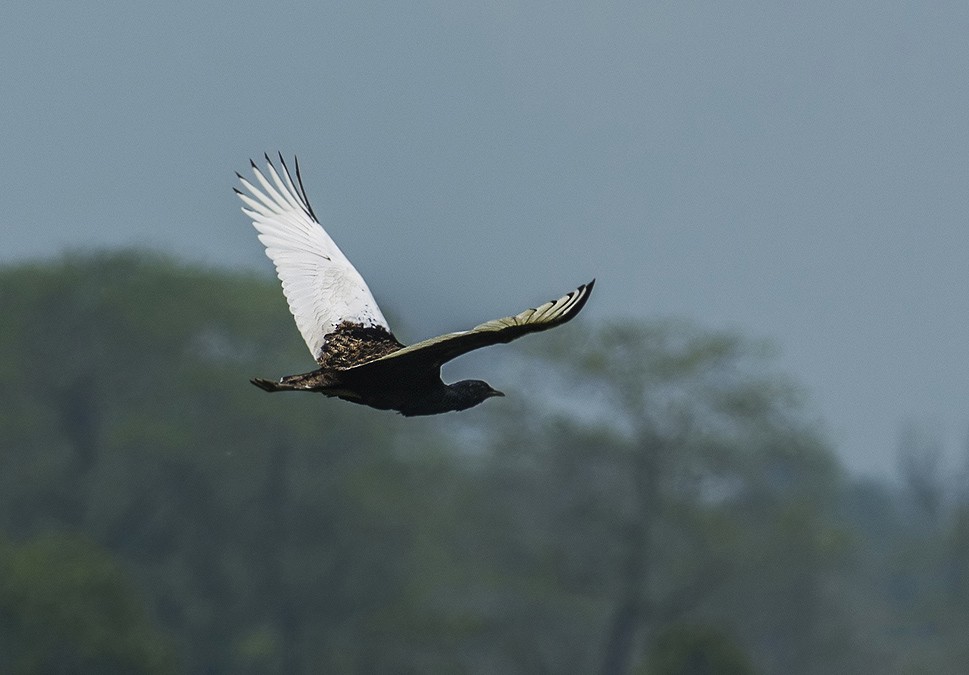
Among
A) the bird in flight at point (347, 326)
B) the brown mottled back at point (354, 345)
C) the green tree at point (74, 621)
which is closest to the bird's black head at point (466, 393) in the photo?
the bird in flight at point (347, 326)

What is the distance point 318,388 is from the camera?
880 cm

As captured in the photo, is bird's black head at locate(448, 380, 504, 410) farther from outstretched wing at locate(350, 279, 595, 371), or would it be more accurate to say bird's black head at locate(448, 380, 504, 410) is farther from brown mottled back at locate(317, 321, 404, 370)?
outstretched wing at locate(350, 279, 595, 371)

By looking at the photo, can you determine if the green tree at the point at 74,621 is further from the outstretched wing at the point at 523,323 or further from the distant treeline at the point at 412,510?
the outstretched wing at the point at 523,323

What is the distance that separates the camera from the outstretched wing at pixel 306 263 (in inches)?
408

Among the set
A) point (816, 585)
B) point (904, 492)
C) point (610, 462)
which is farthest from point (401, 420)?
point (904, 492)

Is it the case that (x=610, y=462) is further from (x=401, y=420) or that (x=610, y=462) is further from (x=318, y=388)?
(x=318, y=388)

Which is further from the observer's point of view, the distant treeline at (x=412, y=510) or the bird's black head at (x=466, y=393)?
the distant treeline at (x=412, y=510)

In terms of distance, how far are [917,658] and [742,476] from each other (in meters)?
6.51

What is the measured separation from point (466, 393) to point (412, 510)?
110 ft

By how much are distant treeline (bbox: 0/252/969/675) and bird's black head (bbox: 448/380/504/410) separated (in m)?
28.8

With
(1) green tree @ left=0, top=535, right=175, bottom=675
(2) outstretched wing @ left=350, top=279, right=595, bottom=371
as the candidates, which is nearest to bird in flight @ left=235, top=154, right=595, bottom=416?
(2) outstretched wing @ left=350, top=279, right=595, bottom=371

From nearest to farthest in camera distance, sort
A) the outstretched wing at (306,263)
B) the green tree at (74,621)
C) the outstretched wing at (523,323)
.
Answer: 1. the outstretched wing at (523,323)
2. the outstretched wing at (306,263)
3. the green tree at (74,621)

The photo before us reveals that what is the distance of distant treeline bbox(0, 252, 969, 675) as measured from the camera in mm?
40125

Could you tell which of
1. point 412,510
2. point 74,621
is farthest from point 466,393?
point 412,510
